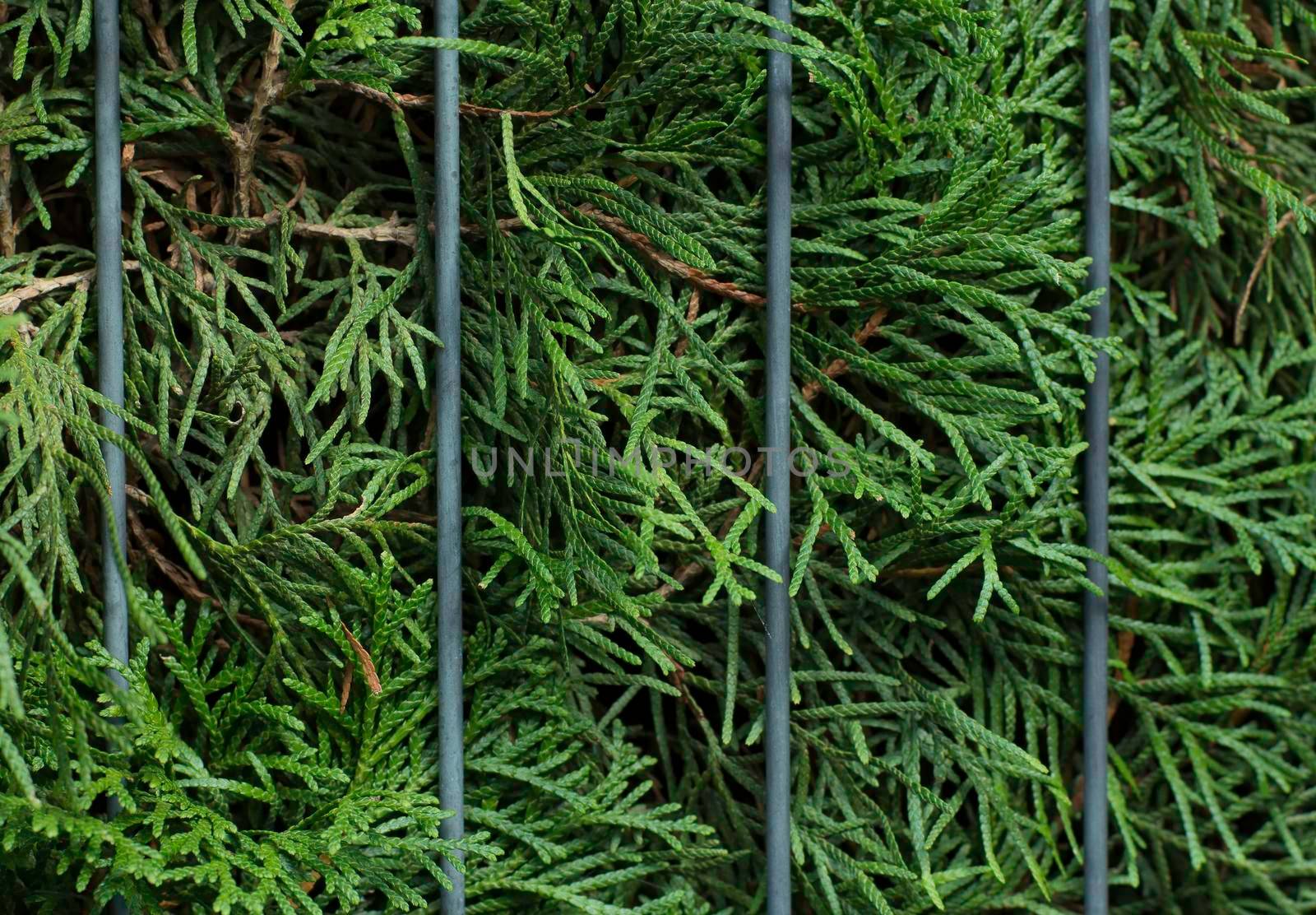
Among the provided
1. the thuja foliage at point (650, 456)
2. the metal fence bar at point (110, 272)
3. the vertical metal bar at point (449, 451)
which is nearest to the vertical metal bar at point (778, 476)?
the thuja foliage at point (650, 456)

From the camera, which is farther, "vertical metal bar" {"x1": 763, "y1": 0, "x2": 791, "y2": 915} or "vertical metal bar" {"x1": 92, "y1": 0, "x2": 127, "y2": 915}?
"vertical metal bar" {"x1": 763, "y1": 0, "x2": 791, "y2": 915}

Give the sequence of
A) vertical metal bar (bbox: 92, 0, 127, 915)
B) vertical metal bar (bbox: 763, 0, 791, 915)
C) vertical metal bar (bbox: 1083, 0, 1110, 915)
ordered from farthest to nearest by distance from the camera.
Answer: vertical metal bar (bbox: 1083, 0, 1110, 915) → vertical metal bar (bbox: 763, 0, 791, 915) → vertical metal bar (bbox: 92, 0, 127, 915)

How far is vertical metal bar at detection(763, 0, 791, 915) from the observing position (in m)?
1.37

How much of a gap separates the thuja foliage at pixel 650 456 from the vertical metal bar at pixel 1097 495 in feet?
0.13

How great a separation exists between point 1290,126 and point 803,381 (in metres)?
0.87

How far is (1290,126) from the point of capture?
1633 mm

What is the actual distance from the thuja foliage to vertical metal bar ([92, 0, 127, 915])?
23mm

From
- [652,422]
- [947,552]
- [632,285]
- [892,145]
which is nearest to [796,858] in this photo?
[947,552]

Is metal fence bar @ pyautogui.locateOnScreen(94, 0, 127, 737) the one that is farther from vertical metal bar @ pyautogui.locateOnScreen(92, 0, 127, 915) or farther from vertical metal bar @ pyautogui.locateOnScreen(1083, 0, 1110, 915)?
vertical metal bar @ pyautogui.locateOnScreen(1083, 0, 1110, 915)

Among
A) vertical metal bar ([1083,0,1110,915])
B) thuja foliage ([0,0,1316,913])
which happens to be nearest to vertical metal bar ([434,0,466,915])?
thuja foliage ([0,0,1316,913])

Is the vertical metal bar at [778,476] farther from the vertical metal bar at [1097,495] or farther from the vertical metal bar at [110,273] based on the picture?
the vertical metal bar at [110,273]

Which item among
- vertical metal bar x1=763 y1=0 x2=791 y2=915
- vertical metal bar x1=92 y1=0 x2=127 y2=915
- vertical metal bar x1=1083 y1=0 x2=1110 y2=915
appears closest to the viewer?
vertical metal bar x1=92 y1=0 x2=127 y2=915

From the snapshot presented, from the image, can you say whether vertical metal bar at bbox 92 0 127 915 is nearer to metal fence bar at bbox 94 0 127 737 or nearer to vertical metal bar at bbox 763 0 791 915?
metal fence bar at bbox 94 0 127 737

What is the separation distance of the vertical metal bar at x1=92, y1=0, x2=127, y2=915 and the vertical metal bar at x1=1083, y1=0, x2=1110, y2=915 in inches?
48.7
